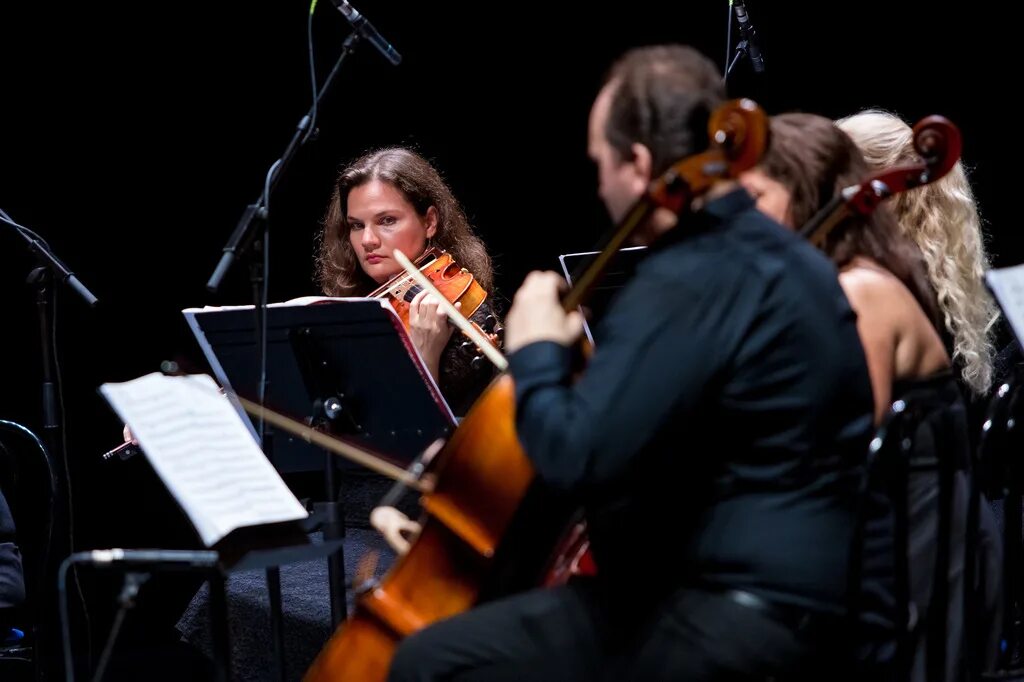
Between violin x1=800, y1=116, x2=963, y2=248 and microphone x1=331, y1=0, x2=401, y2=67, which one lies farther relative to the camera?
microphone x1=331, y1=0, x2=401, y2=67

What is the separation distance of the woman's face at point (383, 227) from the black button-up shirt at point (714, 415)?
181cm

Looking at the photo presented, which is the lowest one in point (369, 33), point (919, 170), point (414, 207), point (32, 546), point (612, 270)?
point (32, 546)

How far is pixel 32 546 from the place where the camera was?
431cm

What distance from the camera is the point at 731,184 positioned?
158 cm

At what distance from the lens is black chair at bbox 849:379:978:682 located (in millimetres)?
1604

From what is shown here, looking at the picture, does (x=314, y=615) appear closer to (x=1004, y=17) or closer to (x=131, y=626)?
(x=131, y=626)

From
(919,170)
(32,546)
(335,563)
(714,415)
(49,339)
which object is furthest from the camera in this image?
(32,546)

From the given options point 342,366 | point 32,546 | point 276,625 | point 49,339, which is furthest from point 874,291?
point 32,546

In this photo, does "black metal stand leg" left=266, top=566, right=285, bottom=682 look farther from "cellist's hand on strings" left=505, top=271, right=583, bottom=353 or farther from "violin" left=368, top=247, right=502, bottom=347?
"cellist's hand on strings" left=505, top=271, right=583, bottom=353

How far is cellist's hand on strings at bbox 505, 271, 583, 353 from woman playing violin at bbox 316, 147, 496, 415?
1.42 metres

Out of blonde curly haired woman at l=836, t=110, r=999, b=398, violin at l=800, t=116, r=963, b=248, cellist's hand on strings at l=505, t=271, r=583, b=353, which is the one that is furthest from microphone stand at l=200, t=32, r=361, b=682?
blonde curly haired woman at l=836, t=110, r=999, b=398

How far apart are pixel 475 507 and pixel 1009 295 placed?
1.05 metres

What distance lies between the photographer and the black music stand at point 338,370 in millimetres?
2400

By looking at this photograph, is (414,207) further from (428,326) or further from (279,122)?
(279,122)
